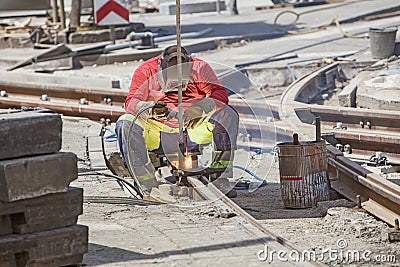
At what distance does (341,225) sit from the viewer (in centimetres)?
812

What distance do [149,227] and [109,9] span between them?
14.7 m

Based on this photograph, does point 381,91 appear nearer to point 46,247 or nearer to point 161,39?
point 46,247

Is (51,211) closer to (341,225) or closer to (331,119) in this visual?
(341,225)

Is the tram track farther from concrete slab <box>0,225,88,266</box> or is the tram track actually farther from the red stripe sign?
the red stripe sign

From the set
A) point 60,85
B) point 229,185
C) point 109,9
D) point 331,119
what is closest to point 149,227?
point 229,185

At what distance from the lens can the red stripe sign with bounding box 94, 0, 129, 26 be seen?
21.7 metres

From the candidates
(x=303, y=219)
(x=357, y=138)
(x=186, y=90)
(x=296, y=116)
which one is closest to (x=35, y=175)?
(x=303, y=219)

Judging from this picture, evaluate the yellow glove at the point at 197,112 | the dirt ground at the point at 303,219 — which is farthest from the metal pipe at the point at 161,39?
the yellow glove at the point at 197,112

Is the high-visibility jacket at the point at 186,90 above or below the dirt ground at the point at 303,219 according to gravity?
above

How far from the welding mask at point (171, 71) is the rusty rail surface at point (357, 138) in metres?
1.68

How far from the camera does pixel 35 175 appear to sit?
6.22m

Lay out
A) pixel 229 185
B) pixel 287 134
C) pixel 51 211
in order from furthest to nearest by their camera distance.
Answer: pixel 287 134
pixel 229 185
pixel 51 211

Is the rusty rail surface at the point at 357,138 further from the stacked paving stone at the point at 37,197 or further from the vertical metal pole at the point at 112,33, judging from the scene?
the vertical metal pole at the point at 112,33

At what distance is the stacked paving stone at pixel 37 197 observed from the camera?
6.19 meters
